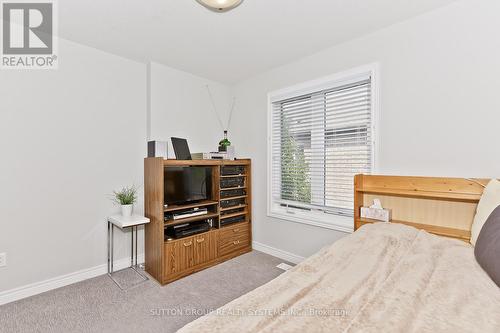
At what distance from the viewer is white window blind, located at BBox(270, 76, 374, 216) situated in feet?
7.94

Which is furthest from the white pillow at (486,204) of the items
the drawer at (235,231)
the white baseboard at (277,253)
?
the drawer at (235,231)

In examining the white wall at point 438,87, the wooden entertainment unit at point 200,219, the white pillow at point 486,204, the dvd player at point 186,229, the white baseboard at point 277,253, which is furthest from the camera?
the white baseboard at point 277,253

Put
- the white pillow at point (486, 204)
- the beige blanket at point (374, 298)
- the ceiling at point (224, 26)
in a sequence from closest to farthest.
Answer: the beige blanket at point (374, 298) < the white pillow at point (486, 204) < the ceiling at point (224, 26)

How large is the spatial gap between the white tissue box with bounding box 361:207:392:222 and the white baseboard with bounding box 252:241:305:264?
1022mm

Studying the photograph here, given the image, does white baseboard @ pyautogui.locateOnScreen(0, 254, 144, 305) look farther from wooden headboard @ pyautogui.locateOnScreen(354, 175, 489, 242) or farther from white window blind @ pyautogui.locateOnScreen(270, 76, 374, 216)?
wooden headboard @ pyautogui.locateOnScreen(354, 175, 489, 242)

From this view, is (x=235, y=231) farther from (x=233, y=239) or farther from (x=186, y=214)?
(x=186, y=214)

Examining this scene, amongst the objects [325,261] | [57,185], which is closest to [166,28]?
[57,185]

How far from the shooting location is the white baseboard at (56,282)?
2107 millimetres

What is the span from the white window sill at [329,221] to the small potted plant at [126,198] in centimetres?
176

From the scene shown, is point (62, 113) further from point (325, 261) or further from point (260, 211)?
point (325, 261)

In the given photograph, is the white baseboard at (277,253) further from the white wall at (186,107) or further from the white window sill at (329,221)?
the white wall at (186,107)

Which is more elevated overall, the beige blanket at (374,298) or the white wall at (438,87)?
the white wall at (438,87)

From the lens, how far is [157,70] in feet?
9.64

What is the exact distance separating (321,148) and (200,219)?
5.36 ft
